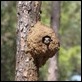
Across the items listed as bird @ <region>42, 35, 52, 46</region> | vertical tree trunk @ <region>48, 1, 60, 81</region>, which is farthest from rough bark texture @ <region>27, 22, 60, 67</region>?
vertical tree trunk @ <region>48, 1, 60, 81</region>

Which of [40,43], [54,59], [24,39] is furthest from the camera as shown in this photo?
[54,59]

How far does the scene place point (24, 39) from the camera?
432 cm

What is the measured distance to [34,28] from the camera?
429 cm

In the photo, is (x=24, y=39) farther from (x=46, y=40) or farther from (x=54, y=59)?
(x=54, y=59)

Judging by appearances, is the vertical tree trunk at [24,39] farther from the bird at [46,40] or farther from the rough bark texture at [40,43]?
the bird at [46,40]

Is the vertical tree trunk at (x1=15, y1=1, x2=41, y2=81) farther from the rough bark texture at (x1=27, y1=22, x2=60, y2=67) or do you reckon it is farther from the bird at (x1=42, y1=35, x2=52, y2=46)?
the bird at (x1=42, y1=35, x2=52, y2=46)

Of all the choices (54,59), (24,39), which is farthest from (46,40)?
(54,59)

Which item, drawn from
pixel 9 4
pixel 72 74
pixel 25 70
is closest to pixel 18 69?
pixel 25 70

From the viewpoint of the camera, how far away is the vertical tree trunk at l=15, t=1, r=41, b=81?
4238 mm

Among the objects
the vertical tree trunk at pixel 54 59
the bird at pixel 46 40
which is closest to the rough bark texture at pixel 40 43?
the bird at pixel 46 40

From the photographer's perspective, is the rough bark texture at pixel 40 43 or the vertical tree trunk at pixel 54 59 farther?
the vertical tree trunk at pixel 54 59

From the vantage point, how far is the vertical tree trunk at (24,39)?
4.24 m

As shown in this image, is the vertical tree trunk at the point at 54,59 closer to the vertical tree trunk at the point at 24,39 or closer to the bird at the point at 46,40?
the vertical tree trunk at the point at 24,39

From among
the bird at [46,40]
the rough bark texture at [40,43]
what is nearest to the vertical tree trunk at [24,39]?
the rough bark texture at [40,43]
